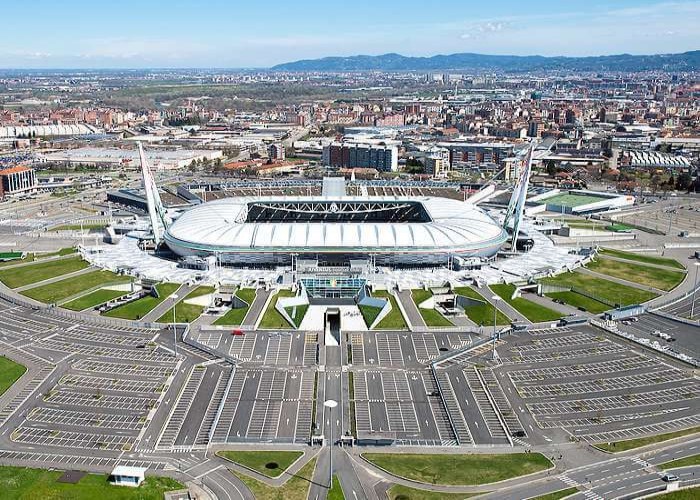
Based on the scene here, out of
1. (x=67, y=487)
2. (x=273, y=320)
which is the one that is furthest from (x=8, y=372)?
(x=273, y=320)

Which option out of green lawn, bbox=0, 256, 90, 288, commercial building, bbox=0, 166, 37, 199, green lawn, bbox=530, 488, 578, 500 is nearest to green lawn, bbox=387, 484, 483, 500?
green lawn, bbox=530, 488, 578, 500

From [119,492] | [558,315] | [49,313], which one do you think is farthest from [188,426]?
[558,315]

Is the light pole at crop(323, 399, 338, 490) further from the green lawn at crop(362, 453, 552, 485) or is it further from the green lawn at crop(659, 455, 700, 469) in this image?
the green lawn at crop(659, 455, 700, 469)

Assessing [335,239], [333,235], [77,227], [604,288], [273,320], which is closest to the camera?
[273,320]

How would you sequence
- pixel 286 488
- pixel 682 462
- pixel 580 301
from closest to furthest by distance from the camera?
pixel 286 488 < pixel 682 462 < pixel 580 301

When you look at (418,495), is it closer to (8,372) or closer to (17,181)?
(8,372)

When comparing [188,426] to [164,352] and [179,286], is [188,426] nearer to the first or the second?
[164,352]
